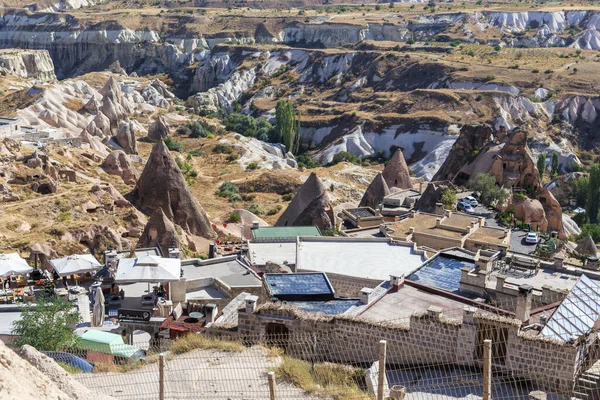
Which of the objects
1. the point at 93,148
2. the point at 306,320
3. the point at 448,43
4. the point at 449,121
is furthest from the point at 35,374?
the point at 448,43

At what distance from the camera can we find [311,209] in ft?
132

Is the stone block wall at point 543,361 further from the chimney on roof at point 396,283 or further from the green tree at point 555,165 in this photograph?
the green tree at point 555,165

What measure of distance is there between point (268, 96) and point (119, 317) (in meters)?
93.2

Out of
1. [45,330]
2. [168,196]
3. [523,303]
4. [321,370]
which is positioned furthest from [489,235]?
[45,330]

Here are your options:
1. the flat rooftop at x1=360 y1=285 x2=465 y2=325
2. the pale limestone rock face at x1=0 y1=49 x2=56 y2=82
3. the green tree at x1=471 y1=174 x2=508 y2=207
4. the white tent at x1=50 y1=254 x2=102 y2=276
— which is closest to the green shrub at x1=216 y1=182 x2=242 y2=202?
the green tree at x1=471 y1=174 x2=508 y2=207

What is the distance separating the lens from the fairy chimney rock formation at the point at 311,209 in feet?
Result: 130

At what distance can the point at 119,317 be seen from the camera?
780 inches

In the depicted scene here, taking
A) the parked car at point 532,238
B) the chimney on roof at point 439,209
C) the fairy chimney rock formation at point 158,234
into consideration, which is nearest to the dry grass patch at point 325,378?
the fairy chimney rock formation at point 158,234

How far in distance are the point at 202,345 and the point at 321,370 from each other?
2.89m

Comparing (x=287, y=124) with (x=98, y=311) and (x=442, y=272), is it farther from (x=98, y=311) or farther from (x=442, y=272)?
(x=98, y=311)

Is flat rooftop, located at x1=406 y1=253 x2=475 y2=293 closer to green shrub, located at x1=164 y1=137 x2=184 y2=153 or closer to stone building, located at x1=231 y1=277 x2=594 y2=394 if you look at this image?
stone building, located at x1=231 y1=277 x2=594 y2=394

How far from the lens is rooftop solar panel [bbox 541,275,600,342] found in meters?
14.0

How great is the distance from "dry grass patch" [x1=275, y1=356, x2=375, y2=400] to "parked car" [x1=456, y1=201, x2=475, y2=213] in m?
27.6

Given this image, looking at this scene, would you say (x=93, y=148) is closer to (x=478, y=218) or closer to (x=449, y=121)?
(x=478, y=218)
